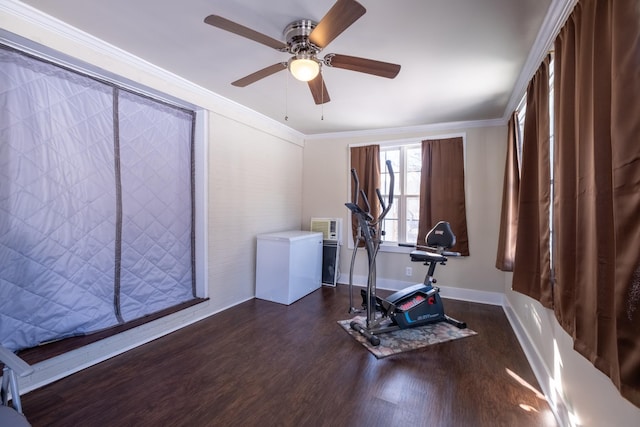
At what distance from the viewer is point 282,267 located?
3631 millimetres

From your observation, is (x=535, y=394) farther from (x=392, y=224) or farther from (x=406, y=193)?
(x=406, y=193)

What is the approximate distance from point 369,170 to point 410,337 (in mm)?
2435

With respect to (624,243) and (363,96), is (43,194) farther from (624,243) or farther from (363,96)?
(624,243)

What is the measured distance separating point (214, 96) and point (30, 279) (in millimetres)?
2278

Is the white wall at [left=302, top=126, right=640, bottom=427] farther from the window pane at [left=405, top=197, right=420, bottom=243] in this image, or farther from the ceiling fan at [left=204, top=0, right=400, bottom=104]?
the ceiling fan at [left=204, top=0, right=400, bottom=104]

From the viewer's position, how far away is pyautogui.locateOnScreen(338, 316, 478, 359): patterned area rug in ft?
8.29

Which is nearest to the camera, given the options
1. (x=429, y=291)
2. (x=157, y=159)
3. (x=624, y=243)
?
(x=624, y=243)

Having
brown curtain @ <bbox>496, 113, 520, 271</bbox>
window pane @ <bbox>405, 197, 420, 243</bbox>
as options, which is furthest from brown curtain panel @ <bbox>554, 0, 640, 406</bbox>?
window pane @ <bbox>405, 197, 420, 243</bbox>

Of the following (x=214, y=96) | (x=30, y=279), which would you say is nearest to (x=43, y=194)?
(x=30, y=279)

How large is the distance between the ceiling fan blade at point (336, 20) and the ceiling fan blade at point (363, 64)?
208 mm

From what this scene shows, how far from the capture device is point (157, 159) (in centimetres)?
274

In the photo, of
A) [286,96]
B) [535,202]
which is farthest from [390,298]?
[286,96]

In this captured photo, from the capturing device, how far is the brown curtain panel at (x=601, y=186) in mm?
885

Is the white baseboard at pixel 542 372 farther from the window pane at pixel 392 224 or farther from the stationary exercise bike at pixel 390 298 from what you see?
the window pane at pixel 392 224
